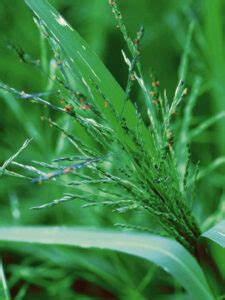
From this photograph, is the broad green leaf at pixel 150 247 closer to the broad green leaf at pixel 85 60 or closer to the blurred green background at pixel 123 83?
the broad green leaf at pixel 85 60

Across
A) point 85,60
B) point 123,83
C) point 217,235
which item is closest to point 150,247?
point 217,235

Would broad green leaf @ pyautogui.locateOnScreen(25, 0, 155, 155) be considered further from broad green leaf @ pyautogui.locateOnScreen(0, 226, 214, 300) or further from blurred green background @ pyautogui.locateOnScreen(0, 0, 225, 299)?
blurred green background @ pyautogui.locateOnScreen(0, 0, 225, 299)

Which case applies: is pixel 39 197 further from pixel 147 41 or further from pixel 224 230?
pixel 224 230

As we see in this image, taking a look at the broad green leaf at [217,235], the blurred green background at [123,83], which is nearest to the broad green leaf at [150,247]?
the broad green leaf at [217,235]

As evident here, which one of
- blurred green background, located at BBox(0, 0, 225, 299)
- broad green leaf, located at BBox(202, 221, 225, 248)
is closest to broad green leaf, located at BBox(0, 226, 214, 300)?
broad green leaf, located at BBox(202, 221, 225, 248)

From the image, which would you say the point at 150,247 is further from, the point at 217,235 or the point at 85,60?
the point at 85,60

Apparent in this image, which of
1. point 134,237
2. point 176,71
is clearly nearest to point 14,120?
point 176,71
